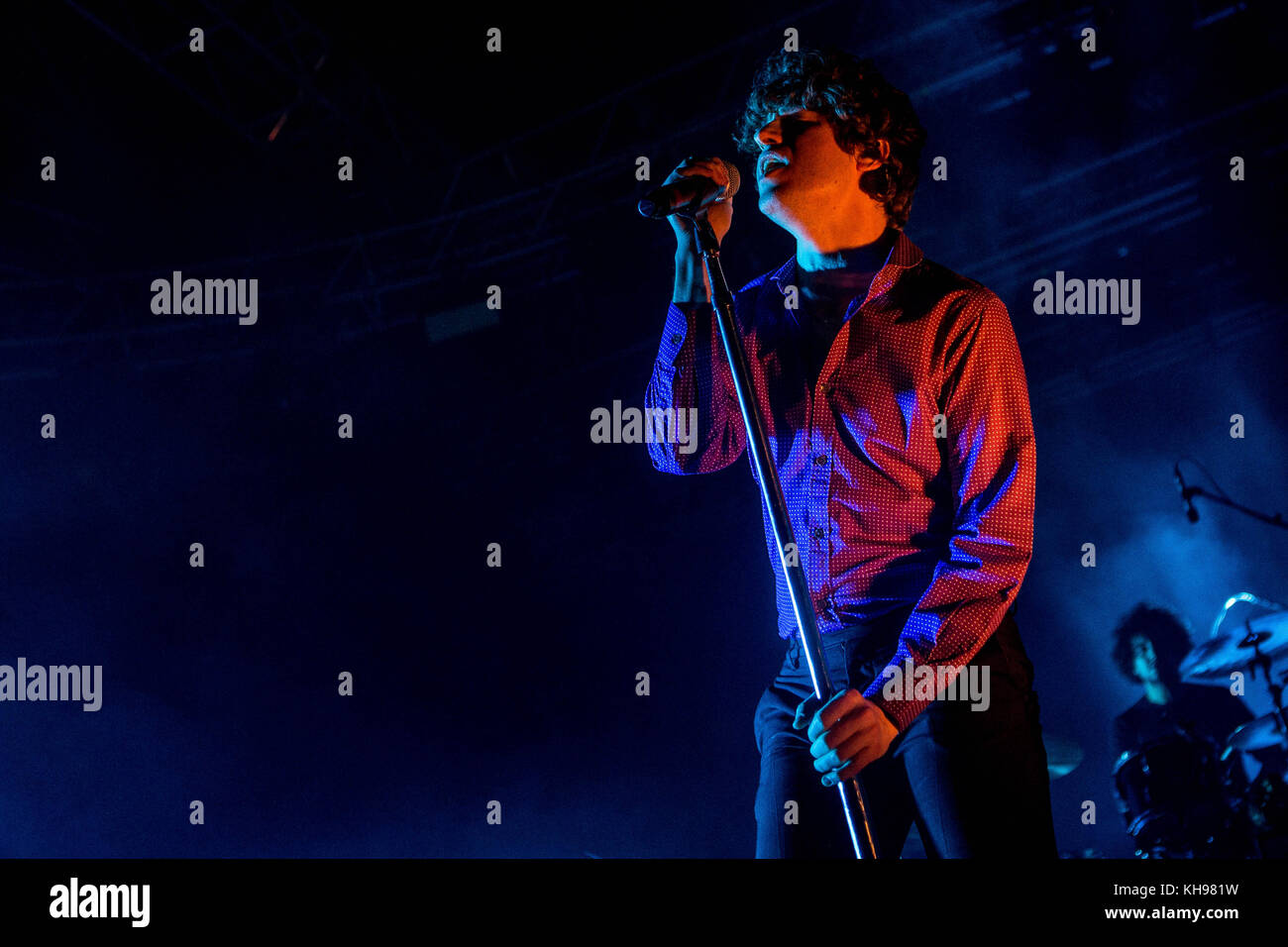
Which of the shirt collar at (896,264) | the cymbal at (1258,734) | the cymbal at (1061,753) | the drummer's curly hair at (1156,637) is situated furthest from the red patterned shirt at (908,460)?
the drummer's curly hair at (1156,637)

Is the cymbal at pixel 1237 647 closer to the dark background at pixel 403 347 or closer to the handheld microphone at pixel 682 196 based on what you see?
the dark background at pixel 403 347

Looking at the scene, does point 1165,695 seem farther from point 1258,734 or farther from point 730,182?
point 730,182

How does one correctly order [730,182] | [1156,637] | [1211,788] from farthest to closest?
1. [1156,637]
2. [1211,788]
3. [730,182]

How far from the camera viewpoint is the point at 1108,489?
704cm

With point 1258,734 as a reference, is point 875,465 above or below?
above

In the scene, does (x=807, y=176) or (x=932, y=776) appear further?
(x=807, y=176)

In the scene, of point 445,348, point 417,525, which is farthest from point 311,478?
point 445,348

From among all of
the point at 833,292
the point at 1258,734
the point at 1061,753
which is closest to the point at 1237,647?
the point at 1258,734

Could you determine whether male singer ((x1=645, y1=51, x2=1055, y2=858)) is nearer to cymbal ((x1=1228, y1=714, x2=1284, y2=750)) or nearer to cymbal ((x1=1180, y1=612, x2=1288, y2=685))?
cymbal ((x1=1180, y1=612, x2=1288, y2=685))

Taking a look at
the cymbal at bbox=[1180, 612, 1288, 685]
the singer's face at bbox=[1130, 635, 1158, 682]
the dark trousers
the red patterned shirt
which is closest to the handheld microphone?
the red patterned shirt

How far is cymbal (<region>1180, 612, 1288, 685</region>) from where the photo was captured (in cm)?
413

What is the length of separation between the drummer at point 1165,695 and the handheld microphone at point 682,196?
17.3 ft

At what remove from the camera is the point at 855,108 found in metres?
1.79

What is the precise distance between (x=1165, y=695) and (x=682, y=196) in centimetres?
582
